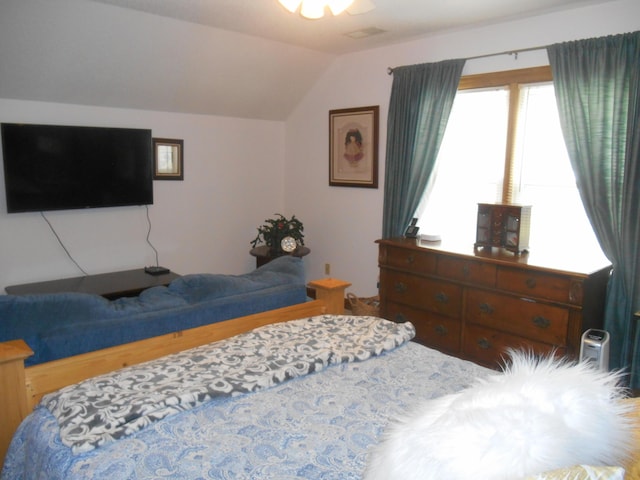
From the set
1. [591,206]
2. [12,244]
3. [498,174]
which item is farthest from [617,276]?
[12,244]

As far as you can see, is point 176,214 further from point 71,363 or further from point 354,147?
point 71,363

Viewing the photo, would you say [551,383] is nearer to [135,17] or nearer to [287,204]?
[135,17]

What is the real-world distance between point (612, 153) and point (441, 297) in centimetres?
142

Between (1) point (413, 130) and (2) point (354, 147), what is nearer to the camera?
(1) point (413, 130)

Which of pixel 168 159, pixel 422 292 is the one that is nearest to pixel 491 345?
pixel 422 292

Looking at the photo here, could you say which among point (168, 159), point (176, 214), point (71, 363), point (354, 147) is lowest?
point (71, 363)

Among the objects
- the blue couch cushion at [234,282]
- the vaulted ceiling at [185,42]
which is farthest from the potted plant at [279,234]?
the blue couch cushion at [234,282]

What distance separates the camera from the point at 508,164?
3758 mm

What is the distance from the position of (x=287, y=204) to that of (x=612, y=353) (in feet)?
11.9

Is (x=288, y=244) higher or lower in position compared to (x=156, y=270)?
higher

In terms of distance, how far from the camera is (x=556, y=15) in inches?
133

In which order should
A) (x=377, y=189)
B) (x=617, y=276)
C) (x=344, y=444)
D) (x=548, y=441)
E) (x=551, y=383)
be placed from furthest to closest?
(x=377, y=189)
(x=617, y=276)
(x=344, y=444)
(x=551, y=383)
(x=548, y=441)

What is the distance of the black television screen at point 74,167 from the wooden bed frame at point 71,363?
246 centimetres

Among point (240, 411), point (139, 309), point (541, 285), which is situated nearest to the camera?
point (240, 411)
